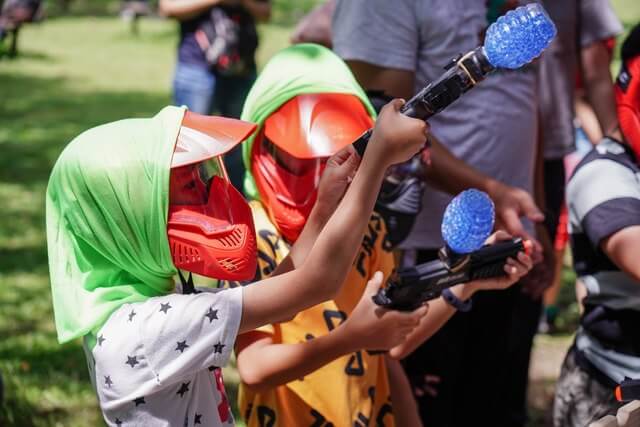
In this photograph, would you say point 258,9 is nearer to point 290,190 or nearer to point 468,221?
point 290,190

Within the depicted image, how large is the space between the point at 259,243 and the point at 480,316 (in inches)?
49.6

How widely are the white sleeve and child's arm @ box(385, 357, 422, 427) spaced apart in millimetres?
786

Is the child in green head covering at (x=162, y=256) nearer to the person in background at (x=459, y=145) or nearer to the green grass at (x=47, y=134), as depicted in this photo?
the person in background at (x=459, y=145)

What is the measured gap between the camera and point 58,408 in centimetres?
420

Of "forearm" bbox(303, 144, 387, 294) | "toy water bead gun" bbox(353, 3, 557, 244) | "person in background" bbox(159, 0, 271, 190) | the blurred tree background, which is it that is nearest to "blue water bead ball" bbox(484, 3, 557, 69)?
"toy water bead gun" bbox(353, 3, 557, 244)

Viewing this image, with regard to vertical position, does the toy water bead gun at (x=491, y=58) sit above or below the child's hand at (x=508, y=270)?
above

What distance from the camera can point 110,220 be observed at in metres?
2.05

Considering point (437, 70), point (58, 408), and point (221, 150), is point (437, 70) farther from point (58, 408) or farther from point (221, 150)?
point (58, 408)

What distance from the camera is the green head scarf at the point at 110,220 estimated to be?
79.4 inches

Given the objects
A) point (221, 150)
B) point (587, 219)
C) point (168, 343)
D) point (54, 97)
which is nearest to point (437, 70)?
point (587, 219)

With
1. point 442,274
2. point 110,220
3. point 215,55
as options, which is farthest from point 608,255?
point 215,55

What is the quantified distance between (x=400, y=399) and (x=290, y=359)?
536 millimetres

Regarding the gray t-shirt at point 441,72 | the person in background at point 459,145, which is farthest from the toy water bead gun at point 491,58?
the gray t-shirt at point 441,72

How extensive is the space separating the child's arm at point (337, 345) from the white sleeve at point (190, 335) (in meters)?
0.28
